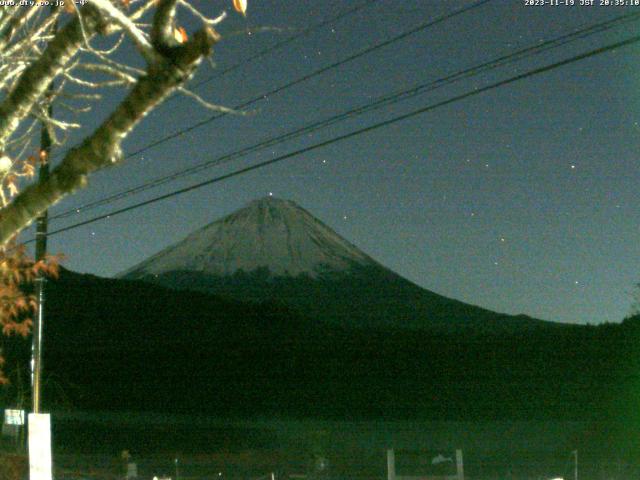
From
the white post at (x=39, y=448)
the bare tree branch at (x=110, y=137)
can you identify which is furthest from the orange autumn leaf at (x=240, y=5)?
the white post at (x=39, y=448)

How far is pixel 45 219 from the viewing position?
14.5 metres

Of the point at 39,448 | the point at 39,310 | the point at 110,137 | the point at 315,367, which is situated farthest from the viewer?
the point at 315,367

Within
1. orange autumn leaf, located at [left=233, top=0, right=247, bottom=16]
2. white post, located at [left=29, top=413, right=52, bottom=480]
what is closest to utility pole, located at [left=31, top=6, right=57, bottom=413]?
white post, located at [left=29, top=413, right=52, bottom=480]

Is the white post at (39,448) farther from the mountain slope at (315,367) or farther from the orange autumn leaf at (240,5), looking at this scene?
the mountain slope at (315,367)

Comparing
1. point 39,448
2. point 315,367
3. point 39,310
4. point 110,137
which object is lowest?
point 315,367

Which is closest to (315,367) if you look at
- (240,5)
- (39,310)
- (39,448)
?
(39,310)

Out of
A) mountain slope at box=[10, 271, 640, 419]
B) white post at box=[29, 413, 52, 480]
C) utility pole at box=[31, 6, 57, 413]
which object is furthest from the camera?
mountain slope at box=[10, 271, 640, 419]

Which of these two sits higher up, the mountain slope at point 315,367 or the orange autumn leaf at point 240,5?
the orange autumn leaf at point 240,5

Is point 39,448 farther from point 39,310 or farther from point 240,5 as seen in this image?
point 240,5

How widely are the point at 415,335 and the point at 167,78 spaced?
222 feet

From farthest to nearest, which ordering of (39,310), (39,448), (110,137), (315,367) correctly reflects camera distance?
(315,367) < (39,310) < (39,448) < (110,137)

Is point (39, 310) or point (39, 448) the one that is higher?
point (39, 310)

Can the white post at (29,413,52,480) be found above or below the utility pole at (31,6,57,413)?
below

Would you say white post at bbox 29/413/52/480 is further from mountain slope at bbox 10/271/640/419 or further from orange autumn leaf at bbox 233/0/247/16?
mountain slope at bbox 10/271/640/419
